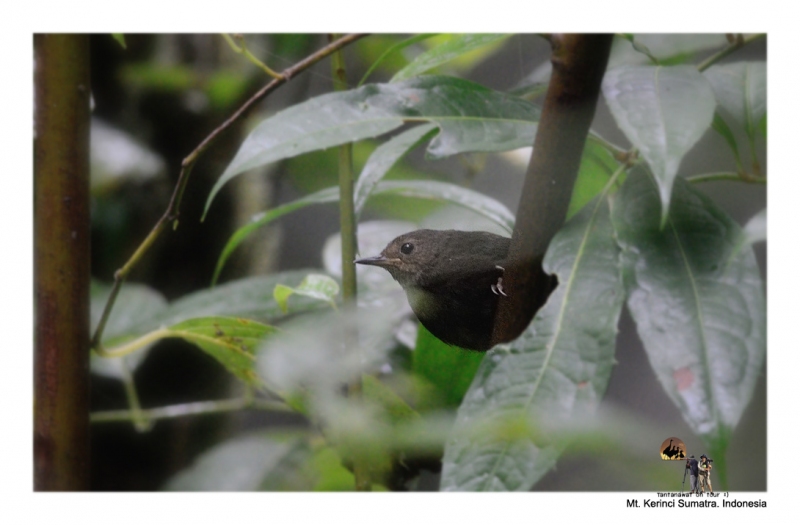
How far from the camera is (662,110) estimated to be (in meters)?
0.63

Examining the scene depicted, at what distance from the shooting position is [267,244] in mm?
840

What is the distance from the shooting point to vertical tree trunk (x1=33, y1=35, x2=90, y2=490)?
836 mm

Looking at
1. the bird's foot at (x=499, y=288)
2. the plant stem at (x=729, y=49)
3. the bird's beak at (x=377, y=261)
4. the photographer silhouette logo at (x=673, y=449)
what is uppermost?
the plant stem at (x=729, y=49)

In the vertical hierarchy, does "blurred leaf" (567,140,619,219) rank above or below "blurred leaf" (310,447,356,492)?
above

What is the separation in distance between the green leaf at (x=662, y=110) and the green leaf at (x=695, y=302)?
3 cm

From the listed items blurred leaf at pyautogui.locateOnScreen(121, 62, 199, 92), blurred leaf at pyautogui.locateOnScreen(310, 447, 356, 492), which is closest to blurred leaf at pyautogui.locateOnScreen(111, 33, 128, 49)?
blurred leaf at pyautogui.locateOnScreen(121, 62, 199, 92)

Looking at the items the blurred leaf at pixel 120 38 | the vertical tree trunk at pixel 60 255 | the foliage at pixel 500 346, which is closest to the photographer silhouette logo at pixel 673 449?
the foliage at pixel 500 346

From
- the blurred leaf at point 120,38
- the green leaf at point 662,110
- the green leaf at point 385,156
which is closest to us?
the green leaf at point 662,110

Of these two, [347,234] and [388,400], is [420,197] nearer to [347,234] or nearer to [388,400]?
[347,234]

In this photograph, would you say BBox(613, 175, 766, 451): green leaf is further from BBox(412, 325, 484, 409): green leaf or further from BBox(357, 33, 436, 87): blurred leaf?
BBox(357, 33, 436, 87): blurred leaf

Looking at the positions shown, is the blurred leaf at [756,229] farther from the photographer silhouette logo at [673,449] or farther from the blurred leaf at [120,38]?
the blurred leaf at [120,38]

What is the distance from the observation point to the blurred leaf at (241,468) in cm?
84

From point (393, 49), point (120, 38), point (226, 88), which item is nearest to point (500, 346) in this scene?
point (393, 49)
